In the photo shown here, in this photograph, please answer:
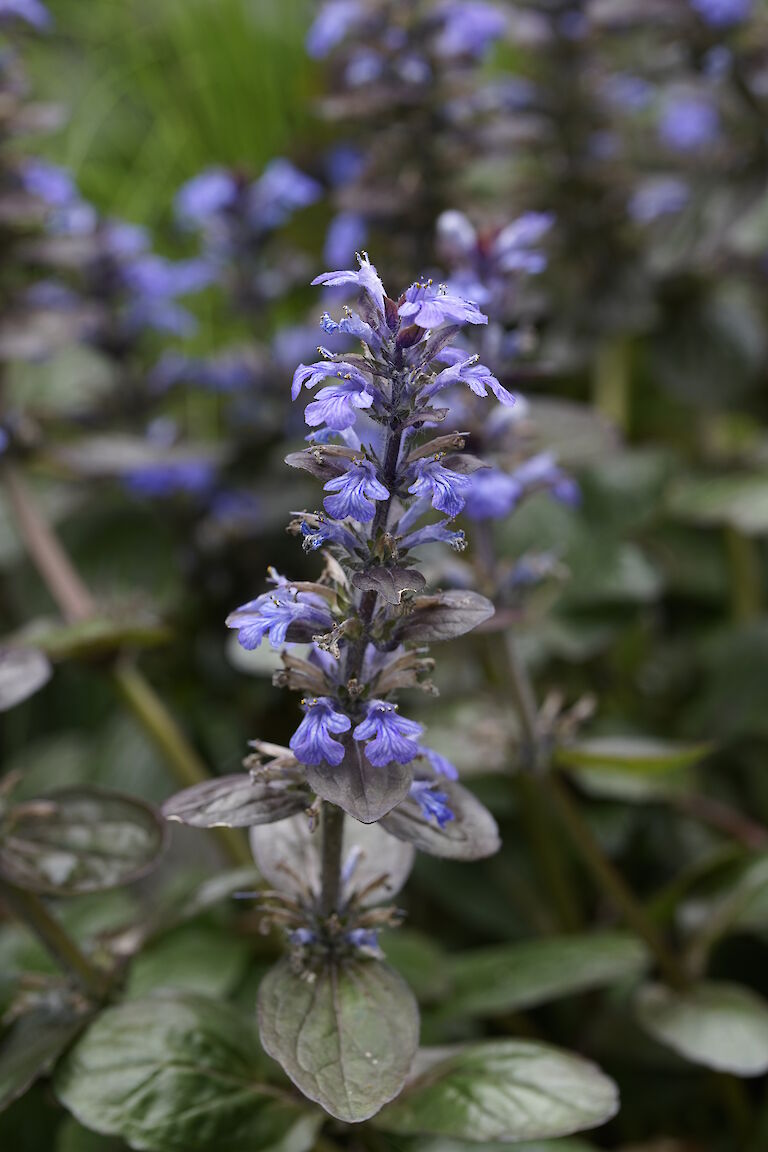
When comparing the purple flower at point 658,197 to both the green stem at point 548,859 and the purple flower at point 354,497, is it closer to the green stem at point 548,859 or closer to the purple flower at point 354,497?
the green stem at point 548,859

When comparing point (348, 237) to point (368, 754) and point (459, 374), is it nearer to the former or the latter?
point (459, 374)

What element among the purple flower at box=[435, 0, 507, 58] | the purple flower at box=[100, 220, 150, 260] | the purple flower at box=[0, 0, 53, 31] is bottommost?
the purple flower at box=[100, 220, 150, 260]

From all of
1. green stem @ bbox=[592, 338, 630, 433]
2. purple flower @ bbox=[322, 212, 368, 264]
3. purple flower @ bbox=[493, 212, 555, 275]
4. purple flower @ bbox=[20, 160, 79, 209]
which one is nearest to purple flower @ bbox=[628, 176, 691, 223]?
green stem @ bbox=[592, 338, 630, 433]

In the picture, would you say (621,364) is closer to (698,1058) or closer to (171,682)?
(171,682)

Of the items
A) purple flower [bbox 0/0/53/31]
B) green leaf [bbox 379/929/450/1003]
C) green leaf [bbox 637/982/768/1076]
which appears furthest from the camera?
purple flower [bbox 0/0/53/31]

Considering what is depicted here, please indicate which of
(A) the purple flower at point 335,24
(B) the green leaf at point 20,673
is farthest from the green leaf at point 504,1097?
(A) the purple flower at point 335,24

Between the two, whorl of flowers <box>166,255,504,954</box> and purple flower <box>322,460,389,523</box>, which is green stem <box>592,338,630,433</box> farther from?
purple flower <box>322,460,389,523</box>

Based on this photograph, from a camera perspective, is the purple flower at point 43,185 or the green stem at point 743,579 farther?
the green stem at point 743,579
